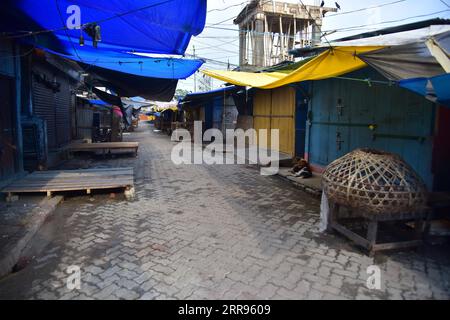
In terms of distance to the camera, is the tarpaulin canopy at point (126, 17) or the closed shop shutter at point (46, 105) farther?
the closed shop shutter at point (46, 105)

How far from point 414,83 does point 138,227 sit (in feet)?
13.6

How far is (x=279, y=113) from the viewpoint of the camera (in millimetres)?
11508

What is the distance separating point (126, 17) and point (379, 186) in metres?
4.75

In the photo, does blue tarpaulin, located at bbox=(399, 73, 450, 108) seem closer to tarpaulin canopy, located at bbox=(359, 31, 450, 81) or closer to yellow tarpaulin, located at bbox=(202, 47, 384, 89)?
tarpaulin canopy, located at bbox=(359, 31, 450, 81)

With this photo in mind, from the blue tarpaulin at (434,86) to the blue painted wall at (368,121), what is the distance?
6.25 ft

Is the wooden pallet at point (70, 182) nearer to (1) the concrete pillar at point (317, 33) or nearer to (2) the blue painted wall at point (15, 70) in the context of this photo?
(2) the blue painted wall at point (15, 70)

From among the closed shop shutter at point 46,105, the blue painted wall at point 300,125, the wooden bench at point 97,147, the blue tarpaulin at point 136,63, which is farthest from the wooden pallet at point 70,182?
the blue painted wall at point 300,125

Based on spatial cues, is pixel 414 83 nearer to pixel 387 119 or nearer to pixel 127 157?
pixel 387 119

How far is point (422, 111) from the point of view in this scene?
4.88 meters

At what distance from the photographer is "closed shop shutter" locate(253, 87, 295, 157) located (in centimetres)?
1062

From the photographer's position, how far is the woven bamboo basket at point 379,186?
11.6 feet

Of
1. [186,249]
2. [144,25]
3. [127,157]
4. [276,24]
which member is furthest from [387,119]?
[276,24]

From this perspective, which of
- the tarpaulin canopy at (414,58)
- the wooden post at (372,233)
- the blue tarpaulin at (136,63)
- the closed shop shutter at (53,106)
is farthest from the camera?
the closed shop shutter at (53,106)

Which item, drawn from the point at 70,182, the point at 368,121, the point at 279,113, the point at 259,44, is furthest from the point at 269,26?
the point at 70,182
